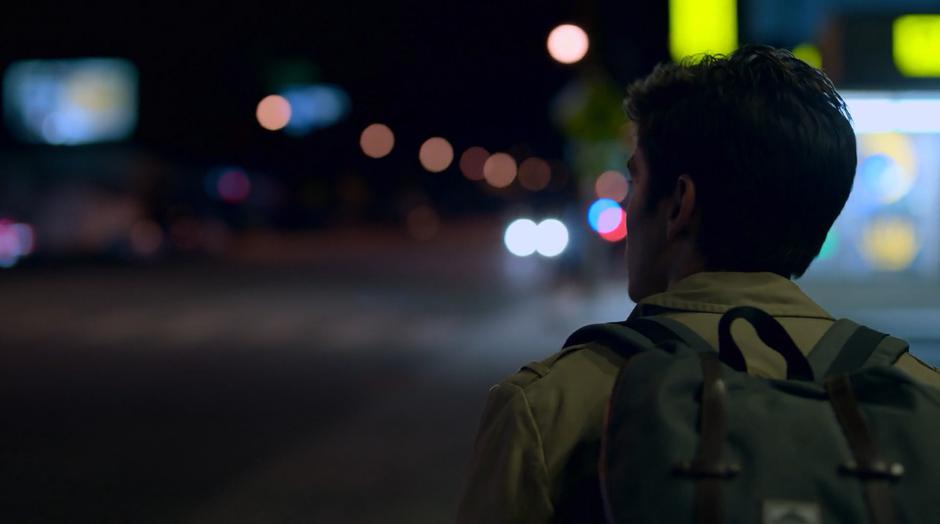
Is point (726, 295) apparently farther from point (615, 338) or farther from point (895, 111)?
point (895, 111)

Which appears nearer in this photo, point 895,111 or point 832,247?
point 895,111

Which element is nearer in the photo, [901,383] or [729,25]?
[901,383]

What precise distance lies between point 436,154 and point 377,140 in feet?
67.7

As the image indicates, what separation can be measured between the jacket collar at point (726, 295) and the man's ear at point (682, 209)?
0.07 metres

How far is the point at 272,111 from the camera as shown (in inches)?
2923

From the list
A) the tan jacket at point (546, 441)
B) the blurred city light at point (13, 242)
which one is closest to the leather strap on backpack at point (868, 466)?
the tan jacket at point (546, 441)

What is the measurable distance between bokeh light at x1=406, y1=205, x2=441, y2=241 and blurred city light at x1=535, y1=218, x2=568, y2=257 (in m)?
33.0

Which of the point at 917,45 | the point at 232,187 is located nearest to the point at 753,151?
the point at 917,45

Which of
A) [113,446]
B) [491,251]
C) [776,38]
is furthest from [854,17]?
[491,251]

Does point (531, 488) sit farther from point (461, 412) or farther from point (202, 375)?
point (202, 375)

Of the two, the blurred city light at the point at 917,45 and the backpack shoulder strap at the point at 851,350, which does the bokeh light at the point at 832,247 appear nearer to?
the blurred city light at the point at 917,45

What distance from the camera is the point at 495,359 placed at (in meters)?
13.1

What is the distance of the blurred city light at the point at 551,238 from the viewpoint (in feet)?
78.2

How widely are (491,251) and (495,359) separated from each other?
89.0 ft
